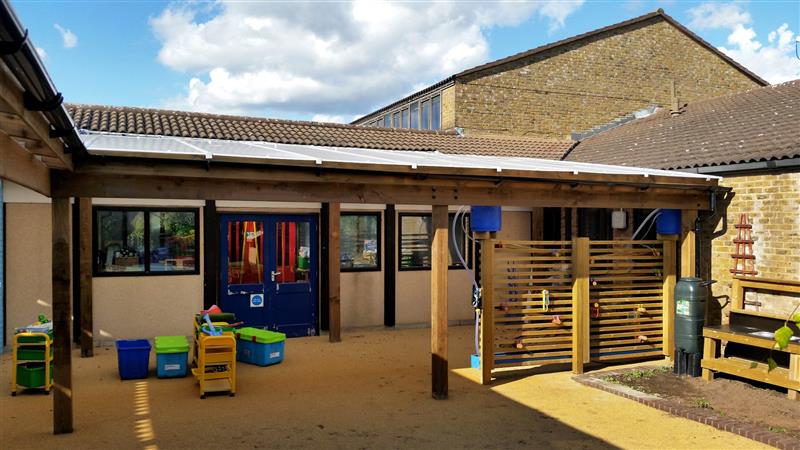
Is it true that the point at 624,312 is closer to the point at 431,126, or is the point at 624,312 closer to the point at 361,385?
the point at 361,385

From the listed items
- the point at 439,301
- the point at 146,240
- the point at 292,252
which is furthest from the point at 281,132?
the point at 439,301

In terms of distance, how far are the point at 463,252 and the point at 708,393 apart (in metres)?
6.54

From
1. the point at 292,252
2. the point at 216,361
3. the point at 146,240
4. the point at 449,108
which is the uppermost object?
the point at 449,108

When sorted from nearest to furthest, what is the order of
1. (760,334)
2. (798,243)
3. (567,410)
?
(567,410) → (760,334) → (798,243)

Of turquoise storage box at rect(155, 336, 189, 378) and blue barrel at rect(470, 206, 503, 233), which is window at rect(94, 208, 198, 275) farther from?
blue barrel at rect(470, 206, 503, 233)

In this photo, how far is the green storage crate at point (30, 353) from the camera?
24.7 feet

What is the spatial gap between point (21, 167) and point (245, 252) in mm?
6799

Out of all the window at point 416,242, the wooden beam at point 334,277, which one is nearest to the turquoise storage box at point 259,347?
the wooden beam at point 334,277

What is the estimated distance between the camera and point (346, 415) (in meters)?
6.82

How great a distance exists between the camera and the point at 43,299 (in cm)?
1016

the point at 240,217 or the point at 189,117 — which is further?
the point at 189,117

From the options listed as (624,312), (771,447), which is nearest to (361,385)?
(624,312)

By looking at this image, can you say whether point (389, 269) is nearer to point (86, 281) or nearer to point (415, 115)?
point (86, 281)

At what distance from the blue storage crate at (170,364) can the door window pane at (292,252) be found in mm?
3402
